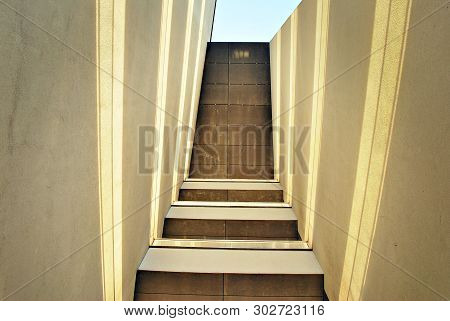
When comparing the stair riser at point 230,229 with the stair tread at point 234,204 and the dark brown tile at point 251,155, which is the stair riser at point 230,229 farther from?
the dark brown tile at point 251,155

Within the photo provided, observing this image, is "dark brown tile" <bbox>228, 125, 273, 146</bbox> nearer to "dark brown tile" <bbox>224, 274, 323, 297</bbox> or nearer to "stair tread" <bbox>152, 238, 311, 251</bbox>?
"stair tread" <bbox>152, 238, 311, 251</bbox>

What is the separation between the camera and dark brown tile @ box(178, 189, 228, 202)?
169 inches

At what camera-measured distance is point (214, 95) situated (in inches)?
241

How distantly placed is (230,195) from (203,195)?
442 mm

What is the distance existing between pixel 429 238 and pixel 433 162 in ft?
1.16

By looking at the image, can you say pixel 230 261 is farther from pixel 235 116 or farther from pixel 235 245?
pixel 235 116

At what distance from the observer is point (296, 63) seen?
3854mm

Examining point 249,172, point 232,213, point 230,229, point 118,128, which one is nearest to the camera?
point 118,128

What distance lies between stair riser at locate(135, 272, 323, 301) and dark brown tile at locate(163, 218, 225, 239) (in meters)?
0.96

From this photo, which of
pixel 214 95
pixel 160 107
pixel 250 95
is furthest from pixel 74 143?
pixel 250 95

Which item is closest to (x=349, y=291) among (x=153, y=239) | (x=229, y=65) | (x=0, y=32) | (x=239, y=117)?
(x=153, y=239)

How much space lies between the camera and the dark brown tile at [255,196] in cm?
429
